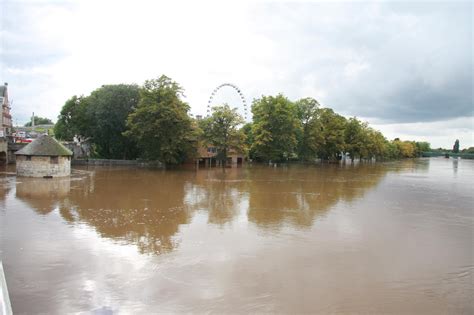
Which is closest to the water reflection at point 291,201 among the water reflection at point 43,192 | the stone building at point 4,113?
the water reflection at point 43,192

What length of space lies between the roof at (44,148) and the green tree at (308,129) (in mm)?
40541

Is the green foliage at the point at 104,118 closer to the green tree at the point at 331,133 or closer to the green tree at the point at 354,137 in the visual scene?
the green tree at the point at 331,133

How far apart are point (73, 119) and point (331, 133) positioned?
1816 inches

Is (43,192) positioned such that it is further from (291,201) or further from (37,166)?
(291,201)

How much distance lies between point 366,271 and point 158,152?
35.3 metres

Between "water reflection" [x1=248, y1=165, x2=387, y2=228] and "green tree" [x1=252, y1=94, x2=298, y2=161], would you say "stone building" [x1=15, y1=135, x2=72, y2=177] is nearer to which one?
"water reflection" [x1=248, y1=165, x2=387, y2=228]

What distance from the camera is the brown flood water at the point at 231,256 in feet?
26.5

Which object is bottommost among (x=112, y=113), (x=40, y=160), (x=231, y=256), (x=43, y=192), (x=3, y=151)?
(x=231, y=256)

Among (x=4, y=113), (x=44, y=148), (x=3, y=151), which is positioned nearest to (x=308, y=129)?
(x=44, y=148)

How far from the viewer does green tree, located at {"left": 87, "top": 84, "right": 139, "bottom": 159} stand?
47125 mm

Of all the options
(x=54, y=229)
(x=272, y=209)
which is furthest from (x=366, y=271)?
(x=54, y=229)

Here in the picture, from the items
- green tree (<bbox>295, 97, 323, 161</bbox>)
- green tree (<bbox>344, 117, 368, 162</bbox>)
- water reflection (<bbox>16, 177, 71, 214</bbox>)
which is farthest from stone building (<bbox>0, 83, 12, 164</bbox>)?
green tree (<bbox>344, 117, 368, 162</bbox>)

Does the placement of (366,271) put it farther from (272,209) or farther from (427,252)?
(272,209)

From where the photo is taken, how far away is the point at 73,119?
2180 inches
